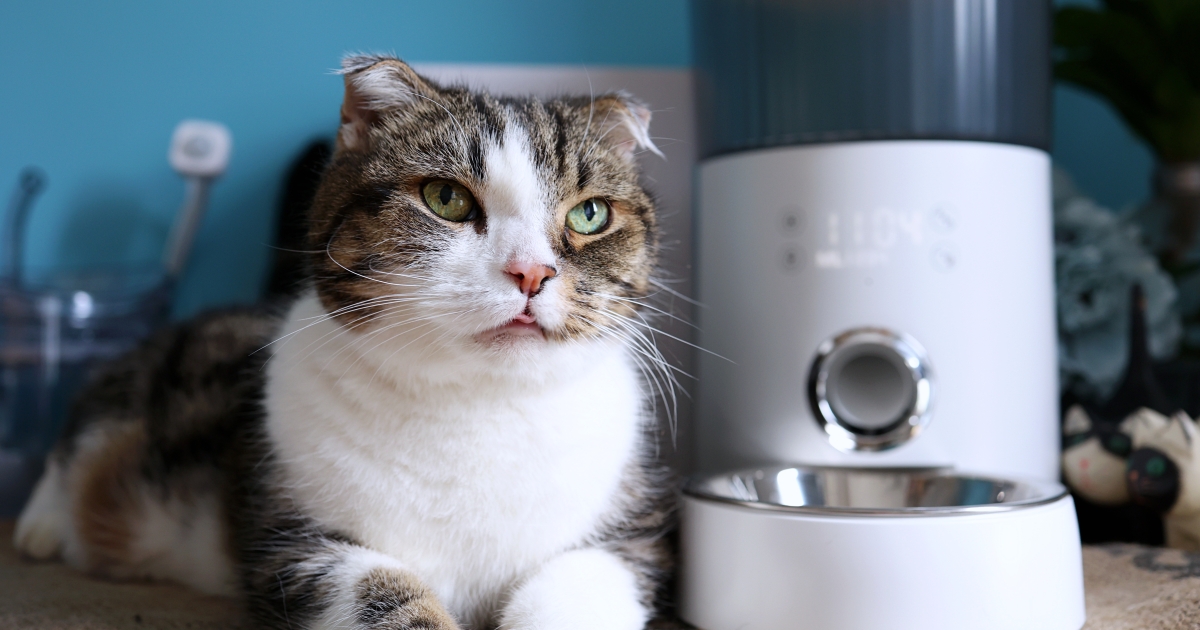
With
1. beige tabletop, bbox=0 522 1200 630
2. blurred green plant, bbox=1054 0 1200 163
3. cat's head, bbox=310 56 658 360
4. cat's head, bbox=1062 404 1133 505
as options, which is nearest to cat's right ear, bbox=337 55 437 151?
cat's head, bbox=310 56 658 360

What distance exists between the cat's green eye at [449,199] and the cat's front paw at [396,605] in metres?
0.29

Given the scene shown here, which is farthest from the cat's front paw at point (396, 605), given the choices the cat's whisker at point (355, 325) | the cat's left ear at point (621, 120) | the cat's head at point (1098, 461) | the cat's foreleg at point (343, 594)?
the cat's head at point (1098, 461)

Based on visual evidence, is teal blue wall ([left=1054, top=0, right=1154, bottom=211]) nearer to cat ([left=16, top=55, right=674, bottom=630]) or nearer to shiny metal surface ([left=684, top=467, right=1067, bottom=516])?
shiny metal surface ([left=684, top=467, right=1067, bottom=516])

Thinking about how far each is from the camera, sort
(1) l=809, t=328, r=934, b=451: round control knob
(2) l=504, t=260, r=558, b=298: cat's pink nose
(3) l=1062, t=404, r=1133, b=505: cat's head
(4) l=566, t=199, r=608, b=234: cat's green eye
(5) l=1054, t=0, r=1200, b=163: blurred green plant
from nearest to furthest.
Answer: (2) l=504, t=260, r=558, b=298: cat's pink nose → (4) l=566, t=199, r=608, b=234: cat's green eye → (1) l=809, t=328, r=934, b=451: round control knob → (3) l=1062, t=404, r=1133, b=505: cat's head → (5) l=1054, t=0, r=1200, b=163: blurred green plant

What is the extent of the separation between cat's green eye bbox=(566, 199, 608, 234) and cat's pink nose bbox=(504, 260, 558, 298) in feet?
0.31

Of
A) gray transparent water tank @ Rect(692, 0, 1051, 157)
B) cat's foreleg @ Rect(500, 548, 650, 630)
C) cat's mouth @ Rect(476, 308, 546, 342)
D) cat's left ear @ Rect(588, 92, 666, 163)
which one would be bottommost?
cat's foreleg @ Rect(500, 548, 650, 630)

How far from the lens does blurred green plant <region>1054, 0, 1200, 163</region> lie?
4.36 ft

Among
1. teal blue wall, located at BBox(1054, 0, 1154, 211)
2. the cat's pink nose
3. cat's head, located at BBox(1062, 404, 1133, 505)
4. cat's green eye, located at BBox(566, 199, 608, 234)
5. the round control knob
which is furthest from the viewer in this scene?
teal blue wall, located at BBox(1054, 0, 1154, 211)

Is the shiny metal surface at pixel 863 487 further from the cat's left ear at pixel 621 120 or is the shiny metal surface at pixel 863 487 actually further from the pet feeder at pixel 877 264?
the cat's left ear at pixel 621 120

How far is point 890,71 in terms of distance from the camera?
97cm

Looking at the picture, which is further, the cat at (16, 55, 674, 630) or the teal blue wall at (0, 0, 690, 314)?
the teal blue wall at (0, 0, 690, 314)

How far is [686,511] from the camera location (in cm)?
82

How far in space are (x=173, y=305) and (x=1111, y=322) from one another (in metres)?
1.44

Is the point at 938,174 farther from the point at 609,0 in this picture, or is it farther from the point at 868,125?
the point at 609,0
